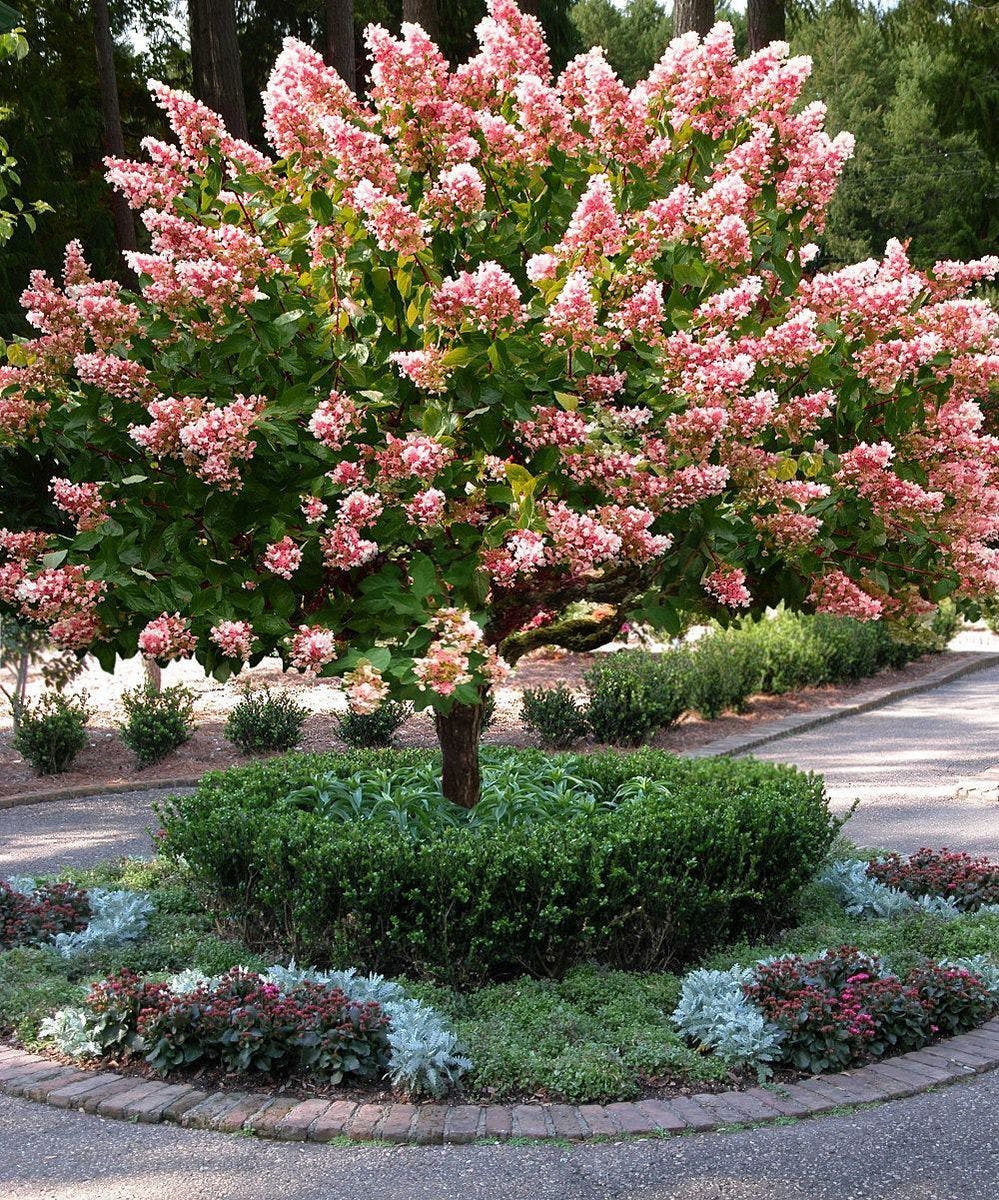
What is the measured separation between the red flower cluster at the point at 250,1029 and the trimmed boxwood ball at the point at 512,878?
579 millimetres

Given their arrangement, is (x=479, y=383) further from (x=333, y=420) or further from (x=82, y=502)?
(x=82, y=502)

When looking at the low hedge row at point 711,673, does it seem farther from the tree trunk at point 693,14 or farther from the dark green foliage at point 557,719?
the tree trunk at point 693,14

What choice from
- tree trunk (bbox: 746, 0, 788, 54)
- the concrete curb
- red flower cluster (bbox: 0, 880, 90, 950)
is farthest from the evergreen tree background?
the concrete curb

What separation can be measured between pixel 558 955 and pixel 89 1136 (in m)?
1.97

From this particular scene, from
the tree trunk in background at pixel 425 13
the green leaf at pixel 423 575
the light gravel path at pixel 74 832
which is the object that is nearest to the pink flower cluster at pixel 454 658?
the green leaf at pixel 423 575

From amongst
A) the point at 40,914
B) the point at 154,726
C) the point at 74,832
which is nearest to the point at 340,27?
the point at 154,726

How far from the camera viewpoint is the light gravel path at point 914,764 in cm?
852

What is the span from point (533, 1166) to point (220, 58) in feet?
42.3

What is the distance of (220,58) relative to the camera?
13852 millimetres

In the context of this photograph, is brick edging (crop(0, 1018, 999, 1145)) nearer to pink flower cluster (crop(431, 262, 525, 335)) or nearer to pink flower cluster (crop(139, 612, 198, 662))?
pink flower cluster (crop(139, 612, 198, 662))

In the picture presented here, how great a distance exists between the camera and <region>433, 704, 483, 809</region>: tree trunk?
5.93 m

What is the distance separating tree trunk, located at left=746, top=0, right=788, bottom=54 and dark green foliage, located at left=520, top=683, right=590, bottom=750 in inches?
301

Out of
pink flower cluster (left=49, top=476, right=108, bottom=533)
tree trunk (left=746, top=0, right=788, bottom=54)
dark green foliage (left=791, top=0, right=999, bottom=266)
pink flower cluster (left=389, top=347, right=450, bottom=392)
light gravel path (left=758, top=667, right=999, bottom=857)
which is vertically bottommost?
light gravel path (left=758, top=667, right=999, bottom=857)

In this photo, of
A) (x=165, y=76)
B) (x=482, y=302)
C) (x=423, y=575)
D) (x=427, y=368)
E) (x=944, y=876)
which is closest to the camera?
(x=482, y=302)
